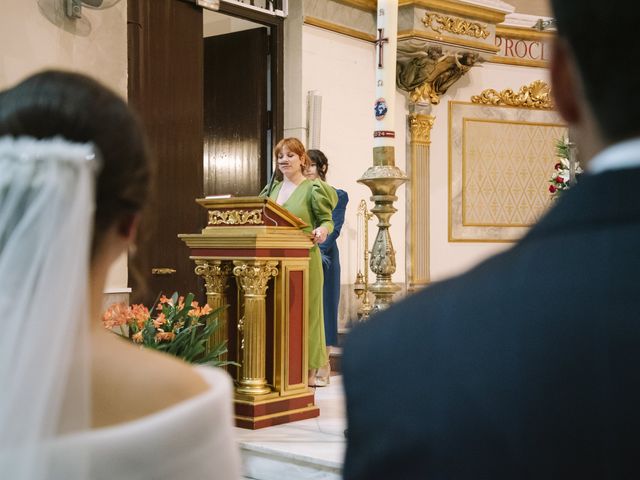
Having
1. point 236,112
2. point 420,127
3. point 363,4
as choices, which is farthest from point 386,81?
point 420,127

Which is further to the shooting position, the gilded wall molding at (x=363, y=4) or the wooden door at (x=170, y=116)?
the gilded wall molding at (x=363, y=4)

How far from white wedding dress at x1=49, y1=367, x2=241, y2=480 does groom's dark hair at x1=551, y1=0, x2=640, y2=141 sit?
767 millimetres

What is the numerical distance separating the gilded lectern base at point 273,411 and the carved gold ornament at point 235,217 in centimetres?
92

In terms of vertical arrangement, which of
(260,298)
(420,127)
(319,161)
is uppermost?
(420,127)

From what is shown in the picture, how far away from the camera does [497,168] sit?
9.55m

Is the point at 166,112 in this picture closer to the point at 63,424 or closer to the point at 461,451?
the point at 63,424

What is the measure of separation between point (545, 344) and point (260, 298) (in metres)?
3.93

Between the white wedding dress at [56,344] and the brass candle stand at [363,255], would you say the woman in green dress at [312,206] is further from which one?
the white wedding dress at [56,344]

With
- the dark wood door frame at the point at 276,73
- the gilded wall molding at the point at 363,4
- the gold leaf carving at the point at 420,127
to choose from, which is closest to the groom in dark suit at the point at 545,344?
the dark wood door frame at the point at 276,73

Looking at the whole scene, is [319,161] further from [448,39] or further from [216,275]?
[448,39]

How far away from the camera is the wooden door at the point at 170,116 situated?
21.6 ft

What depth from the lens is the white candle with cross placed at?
3.33 m

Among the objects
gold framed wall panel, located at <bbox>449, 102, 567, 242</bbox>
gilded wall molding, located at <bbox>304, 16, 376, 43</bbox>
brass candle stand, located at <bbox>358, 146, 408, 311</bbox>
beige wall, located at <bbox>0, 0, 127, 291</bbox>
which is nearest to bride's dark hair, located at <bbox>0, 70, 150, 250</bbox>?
brass candle stand, located at <bbox>358, 146, 408, 311</bbox>

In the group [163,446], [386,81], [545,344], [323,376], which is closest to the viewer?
[545,344]
